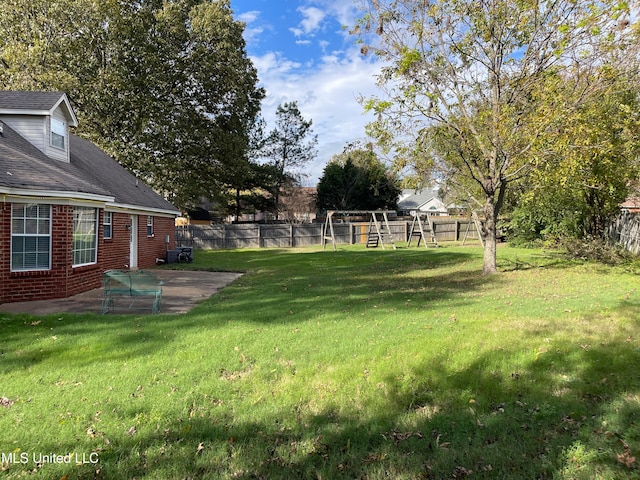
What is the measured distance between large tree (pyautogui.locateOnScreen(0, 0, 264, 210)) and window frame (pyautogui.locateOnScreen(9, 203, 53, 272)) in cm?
1392

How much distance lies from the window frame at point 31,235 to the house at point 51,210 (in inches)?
0.8

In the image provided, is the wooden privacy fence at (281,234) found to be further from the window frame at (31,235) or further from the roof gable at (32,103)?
the window frame at (31,235)

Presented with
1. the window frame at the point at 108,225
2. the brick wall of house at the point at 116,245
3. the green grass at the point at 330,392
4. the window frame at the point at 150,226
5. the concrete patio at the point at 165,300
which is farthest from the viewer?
the window frame at the point at 150,226

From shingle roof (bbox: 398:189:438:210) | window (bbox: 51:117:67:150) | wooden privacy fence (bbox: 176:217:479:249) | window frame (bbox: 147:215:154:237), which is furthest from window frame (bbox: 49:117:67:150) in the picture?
shingle roof (bbox: 398:189:438:210)

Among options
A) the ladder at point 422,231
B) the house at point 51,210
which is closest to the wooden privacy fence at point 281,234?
the ladder at point 422,231

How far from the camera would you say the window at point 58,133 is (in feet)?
39.1

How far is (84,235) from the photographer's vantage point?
1116 cm

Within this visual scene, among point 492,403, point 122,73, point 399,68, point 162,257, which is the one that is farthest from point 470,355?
point 122,73

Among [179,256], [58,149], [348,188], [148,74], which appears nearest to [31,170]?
[58,149]

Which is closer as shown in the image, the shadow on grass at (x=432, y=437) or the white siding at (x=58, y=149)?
the shadow on grass at (x=432, y=437)

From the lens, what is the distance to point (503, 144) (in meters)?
11.3

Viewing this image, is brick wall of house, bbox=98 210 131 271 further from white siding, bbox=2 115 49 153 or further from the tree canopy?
the tree canopy

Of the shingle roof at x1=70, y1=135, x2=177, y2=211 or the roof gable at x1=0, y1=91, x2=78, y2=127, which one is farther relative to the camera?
the shingle roof at x1=70, y1=135, x2=177, y2=211

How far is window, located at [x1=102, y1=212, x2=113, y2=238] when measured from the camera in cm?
1316
